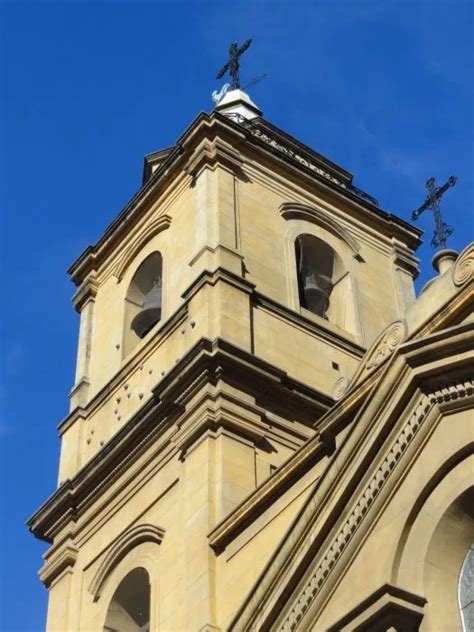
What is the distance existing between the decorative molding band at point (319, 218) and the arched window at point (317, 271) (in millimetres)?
415

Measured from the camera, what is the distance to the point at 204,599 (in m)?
16.9

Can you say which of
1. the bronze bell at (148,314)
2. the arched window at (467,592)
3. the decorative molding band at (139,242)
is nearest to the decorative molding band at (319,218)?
the decorative molding band at (139,242)

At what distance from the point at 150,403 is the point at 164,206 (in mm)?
5619

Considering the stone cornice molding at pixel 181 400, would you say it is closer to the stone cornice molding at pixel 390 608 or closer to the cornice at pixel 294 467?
Result: the cornice at pixel 294 467

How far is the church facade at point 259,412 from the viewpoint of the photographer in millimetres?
13641

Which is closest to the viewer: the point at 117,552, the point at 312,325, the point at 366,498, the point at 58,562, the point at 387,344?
the point at 366,498

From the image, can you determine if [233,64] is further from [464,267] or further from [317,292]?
[464,267]

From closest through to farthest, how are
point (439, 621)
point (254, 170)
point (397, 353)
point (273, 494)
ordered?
point (439, 621) < point (397, 353) < point (273, 494) < point (254, 170)

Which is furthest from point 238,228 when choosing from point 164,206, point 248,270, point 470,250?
point 470,250

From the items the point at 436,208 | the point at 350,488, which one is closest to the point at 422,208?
the point at 436,208

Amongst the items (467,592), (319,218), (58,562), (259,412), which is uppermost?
(319,218)

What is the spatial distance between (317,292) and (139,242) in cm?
362

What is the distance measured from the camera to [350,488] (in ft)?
47.0

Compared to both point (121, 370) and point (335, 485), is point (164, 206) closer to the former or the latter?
point (121, 370)
